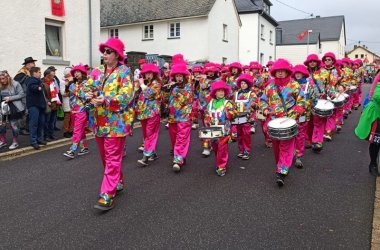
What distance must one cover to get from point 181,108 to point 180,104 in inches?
2.9

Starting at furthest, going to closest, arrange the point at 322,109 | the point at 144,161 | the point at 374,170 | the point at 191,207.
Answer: the point at 322,109
the point at 144,161
the point at 374,170
the point at 191,207

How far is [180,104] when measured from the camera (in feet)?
21.8

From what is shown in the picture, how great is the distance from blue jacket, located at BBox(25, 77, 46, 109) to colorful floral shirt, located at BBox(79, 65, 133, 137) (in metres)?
4.07

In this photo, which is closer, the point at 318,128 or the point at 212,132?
the point at 212,132

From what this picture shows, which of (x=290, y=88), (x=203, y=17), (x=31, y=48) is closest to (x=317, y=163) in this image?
(x=290, y=88)

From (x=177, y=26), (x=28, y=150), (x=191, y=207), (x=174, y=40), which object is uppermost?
(x=177, y=26)

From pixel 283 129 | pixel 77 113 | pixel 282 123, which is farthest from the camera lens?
pixel 77 113

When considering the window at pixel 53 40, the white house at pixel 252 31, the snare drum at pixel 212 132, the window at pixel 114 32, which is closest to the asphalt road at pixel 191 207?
the snare drum at pixel 212 132

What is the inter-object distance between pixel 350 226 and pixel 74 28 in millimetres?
12736

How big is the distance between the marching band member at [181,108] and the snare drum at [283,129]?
172 centimetres

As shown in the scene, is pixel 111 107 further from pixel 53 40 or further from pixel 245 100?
pixel 53 40

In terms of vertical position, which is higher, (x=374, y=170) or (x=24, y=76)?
(x=24, y=76)

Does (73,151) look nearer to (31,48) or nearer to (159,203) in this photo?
(159,203)

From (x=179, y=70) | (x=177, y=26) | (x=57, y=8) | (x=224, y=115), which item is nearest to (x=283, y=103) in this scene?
(x=224, y=115)
